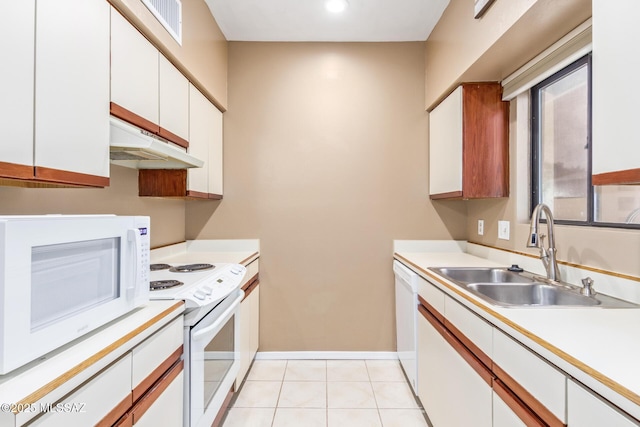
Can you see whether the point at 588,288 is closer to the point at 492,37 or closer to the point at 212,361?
the point at 492,37

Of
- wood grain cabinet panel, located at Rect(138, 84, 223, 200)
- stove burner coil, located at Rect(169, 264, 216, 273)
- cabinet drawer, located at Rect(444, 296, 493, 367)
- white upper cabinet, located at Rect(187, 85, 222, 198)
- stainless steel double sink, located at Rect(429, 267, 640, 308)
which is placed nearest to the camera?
cabinet drawer, located at Rect(444, 296, 493, 367)

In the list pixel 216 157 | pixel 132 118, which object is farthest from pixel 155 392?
pixel 216 157

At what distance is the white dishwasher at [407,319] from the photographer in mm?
2172

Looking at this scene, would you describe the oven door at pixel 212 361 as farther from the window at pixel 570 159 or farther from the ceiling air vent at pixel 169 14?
the window at pixel 570 159

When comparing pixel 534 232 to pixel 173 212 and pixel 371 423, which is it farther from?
pixel 173 212

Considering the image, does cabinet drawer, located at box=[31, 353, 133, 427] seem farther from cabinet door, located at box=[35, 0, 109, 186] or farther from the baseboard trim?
the baseboard trim

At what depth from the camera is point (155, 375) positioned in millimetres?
1138

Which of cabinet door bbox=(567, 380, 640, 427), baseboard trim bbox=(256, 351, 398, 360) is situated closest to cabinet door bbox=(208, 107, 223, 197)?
baseboard trim bbox=(256, 351, 398, 360)

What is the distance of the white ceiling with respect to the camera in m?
2.36

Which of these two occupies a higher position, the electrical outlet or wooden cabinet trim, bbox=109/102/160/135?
wooden cabinet trim, bbox=109/102/160/135

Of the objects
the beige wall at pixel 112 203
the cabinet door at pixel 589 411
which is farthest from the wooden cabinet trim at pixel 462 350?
the beige wall at pixel 112 203

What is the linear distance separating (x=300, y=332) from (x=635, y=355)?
7.75 feet

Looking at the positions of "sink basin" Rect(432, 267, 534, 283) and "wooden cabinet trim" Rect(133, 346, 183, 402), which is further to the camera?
"sink basin" Rect(432, 267, 534, 283)

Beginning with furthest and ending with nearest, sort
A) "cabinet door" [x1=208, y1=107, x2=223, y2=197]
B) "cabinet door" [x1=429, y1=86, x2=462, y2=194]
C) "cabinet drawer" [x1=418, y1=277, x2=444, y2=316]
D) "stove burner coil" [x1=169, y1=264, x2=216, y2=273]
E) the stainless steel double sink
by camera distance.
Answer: "cabinet door" [x1=208, y1=107, x2=223, y2=197], "cabinet door" [x1=429, y1=86, x2=462, y2=194], "stove burner coil" [x1=169, y1=264, x2=216, y2=273], "cabinet drawer" [x1=418, y1=277, x2=444, y2=316], the stainless steel double sink
